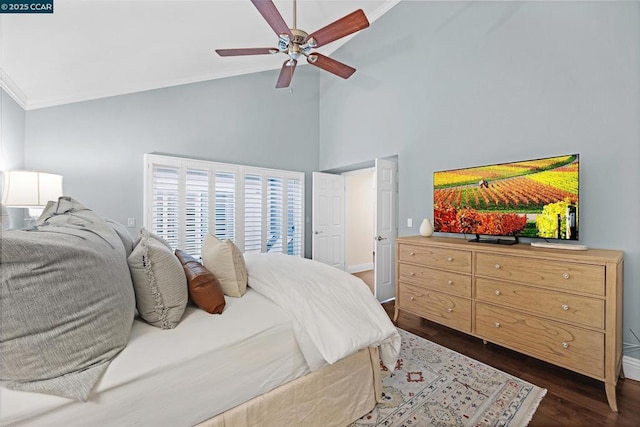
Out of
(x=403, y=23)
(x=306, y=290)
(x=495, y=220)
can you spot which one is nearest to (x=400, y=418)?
(x=306, y=290)

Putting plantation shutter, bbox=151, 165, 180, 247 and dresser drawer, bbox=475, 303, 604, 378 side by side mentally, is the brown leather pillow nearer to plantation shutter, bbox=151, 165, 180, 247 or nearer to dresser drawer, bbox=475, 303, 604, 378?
dresser drawer, bbox=475, 303, 604, 378

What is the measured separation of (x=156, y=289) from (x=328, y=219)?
3770 mm

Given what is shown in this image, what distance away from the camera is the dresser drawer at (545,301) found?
1796 mm

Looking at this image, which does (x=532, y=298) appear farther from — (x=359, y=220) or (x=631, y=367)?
(x=359, y=220)

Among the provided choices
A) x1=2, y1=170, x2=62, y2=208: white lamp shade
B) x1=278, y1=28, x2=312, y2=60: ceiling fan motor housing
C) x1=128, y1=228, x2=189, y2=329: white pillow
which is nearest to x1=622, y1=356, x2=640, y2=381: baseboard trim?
x1=128, y1=228, x2=189, y2=329: white pillow

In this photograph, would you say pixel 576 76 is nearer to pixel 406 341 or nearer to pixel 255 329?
pixel 406 341

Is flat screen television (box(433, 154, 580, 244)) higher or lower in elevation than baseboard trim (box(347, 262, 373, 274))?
higher

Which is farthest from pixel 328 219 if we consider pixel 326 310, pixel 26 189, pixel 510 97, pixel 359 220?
pixel 26 189

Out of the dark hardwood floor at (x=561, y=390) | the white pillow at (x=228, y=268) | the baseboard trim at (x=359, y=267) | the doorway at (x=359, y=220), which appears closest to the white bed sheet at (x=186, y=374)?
the white pillow at (x=228, y=268)

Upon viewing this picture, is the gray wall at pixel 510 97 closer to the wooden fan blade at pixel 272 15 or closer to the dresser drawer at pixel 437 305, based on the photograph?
the dresser drawer at pixel 437 305

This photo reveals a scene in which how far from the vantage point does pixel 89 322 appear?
0.93 metres

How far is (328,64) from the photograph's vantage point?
7.95 feet

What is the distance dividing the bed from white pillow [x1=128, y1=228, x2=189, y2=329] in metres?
0.06

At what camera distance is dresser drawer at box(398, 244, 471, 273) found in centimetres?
247
